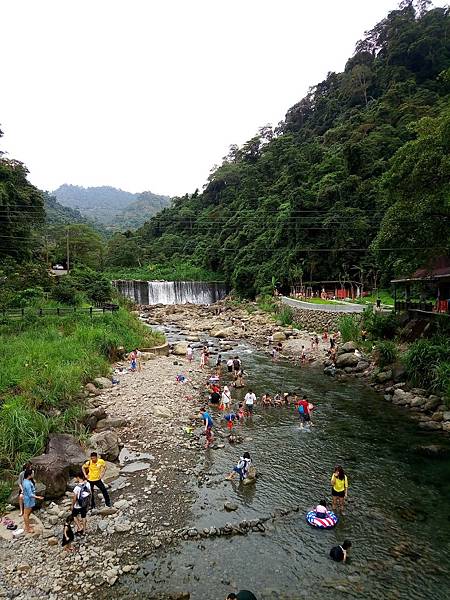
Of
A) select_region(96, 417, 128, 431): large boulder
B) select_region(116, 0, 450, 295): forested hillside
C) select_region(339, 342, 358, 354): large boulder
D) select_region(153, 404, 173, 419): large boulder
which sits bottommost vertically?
select_region(153, 404, 173, 419): large boulder

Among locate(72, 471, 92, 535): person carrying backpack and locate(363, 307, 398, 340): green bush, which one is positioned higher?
locate(363, 307, 398, 340): green bush

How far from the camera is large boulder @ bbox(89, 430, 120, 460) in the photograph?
43.0 ft

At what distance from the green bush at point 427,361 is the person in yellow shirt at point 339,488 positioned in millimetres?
9383

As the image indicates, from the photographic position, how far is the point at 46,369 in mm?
17656

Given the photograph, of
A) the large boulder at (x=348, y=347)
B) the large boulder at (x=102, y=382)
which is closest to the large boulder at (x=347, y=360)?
the large boulder at (x=348, y=347)

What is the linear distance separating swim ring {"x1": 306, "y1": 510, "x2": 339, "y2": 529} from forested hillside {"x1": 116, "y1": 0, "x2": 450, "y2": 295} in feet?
43.4

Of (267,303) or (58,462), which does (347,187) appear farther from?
(58,462)

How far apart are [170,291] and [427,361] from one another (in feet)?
165

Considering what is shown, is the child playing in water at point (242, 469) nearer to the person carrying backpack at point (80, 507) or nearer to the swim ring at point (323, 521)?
the swim ring at point (323, 521)

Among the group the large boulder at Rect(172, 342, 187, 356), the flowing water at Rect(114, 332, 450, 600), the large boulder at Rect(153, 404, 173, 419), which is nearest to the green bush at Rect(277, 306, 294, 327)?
the large boulder at Rect(172, 342, 187, 356)

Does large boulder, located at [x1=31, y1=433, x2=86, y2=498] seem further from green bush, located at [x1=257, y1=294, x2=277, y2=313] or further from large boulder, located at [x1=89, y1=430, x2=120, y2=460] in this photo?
green bush, located at [x1=257, y1=294, x2=277, y2=313]

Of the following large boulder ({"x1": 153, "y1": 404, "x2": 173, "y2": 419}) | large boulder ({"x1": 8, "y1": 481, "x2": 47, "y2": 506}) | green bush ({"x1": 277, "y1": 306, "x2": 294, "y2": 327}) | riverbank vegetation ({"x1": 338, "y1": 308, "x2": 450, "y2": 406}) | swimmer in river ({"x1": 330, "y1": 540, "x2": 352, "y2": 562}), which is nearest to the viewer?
swimmer in river ({"x1": 330, "y1": 540, "x2": 352, "y2": 562})

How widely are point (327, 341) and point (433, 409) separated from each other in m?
15.5

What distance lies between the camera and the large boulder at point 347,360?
81.0 ft
